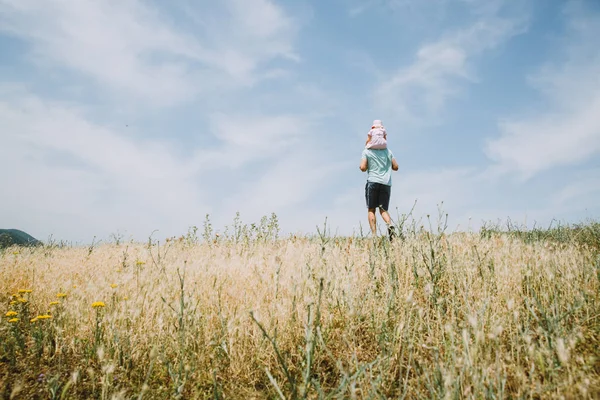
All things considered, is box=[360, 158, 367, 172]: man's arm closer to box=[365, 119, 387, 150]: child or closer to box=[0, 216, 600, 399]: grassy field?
box=[365, 119, 387, 150]: child

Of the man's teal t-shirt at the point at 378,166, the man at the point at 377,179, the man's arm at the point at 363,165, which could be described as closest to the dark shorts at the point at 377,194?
the man at the point at 377,179

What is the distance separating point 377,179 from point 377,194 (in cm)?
31

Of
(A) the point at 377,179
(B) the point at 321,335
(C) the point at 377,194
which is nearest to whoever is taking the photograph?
(B) the point at 321,335

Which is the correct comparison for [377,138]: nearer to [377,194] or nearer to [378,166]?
[378,166]

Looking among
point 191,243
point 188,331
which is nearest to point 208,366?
point 188,331

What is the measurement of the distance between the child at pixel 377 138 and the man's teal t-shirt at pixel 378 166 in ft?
0.36

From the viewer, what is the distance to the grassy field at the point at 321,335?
1.53 metres

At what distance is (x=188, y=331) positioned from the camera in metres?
2.04

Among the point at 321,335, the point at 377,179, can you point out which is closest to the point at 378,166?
the point at 377,179

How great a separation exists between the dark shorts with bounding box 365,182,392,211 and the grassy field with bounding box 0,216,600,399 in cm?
280

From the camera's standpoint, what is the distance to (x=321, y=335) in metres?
1.77

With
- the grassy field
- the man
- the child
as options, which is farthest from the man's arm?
the grassy field

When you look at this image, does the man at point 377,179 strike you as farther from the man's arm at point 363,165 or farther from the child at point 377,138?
the child at point 377,138

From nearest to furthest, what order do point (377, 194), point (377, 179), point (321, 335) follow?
point (321, 335) < point (377, 179) < point (377, 194)
